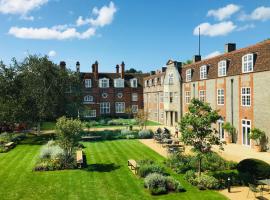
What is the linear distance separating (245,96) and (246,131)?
12.1 feet

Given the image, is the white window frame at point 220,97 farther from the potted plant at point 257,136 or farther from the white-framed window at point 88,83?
the white-framed window at point 88,83

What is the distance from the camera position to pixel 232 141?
33344mm

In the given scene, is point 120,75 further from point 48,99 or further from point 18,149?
point 18,149

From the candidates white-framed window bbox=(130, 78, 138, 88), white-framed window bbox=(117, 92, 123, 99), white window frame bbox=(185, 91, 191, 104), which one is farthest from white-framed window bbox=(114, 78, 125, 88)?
white window frame bbox=(185, 91, 191, 104)

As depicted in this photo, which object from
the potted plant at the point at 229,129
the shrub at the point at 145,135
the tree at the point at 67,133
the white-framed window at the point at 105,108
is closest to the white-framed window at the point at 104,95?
the white-framed window at the point at 105,108

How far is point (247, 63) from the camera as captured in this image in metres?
30.9

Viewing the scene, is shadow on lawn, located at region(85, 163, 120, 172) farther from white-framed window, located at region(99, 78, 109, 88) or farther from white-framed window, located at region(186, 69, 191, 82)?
white-framed window, located at region(99, 78, 109, 88)

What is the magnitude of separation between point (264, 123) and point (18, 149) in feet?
84.0

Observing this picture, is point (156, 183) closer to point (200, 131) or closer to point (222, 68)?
point (200, 131)

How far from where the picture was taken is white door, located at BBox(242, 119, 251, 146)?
30.7 meters

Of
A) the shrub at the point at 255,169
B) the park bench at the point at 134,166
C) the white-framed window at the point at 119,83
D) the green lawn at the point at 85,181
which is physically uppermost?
the white-framed window at the point at 119,83

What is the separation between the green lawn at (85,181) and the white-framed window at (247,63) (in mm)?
13178

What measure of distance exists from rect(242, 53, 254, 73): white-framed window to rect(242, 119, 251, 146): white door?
536cm

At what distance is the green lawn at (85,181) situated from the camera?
1684 centimetres
